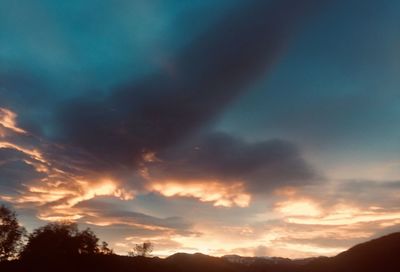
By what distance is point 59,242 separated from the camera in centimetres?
13862

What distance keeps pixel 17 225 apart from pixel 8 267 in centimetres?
2292

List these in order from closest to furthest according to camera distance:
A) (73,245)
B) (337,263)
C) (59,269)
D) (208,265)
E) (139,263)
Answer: (59,269), (73,245), (139,263), (337,263), (208,265)

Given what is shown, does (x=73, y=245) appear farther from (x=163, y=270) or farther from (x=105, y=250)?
(x=163, y=270)

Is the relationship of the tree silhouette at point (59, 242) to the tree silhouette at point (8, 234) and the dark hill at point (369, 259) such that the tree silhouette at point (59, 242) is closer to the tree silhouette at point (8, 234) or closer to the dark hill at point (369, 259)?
the tree silhouette at point (8, 234)

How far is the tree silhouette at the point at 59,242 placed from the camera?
13450 cm

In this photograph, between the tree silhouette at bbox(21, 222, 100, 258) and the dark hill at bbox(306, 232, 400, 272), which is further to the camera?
the dark hill at bbox(306, 232, 400, 272)

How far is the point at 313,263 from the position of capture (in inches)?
7239

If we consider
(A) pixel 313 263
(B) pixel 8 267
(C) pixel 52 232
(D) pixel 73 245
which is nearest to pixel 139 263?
(D) pixel 73 245

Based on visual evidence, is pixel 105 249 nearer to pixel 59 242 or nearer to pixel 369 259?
pixel 59 242

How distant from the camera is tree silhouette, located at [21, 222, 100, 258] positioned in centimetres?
13450

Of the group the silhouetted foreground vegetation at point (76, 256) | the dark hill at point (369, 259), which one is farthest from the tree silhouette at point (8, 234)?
the dark hill at point (369, 259)

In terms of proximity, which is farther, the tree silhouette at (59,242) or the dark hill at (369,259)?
the dark hill at (369,259)

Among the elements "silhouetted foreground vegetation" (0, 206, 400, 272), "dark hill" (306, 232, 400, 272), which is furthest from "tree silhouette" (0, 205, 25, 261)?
"dark hill" (306, 232, 400, 272)

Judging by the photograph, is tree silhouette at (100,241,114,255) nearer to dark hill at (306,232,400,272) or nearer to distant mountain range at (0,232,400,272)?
distant mountain range at (0,232,400,272)
